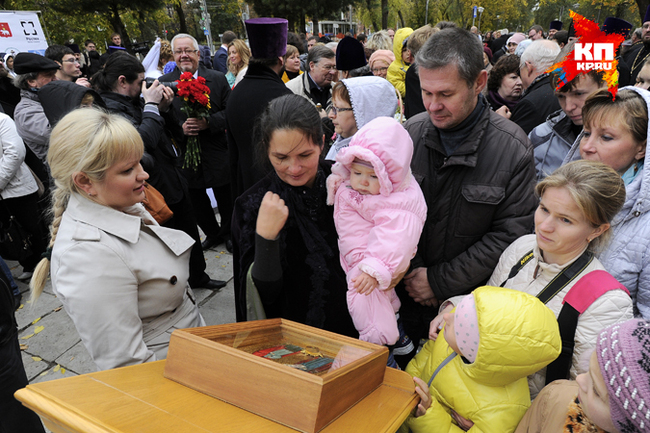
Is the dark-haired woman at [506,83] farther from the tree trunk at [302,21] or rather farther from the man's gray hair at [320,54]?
the tree trunk at [302,21]

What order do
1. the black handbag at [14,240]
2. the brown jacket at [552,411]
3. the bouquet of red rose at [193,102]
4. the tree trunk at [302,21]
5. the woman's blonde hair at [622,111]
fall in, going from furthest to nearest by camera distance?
1. the tree trunk at [302,21]
2. the black handbag at [14,240]
3. the bouquet of red rose at [193,102]
4. the woman's blonde hair at [622,111]
5. the brown jacket at [552,411]

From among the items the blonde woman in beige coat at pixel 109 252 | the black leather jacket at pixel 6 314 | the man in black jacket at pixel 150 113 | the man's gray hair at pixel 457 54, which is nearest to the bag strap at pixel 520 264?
the man's gray hair at pixel 457 54

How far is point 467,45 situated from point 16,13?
1246 centimetres

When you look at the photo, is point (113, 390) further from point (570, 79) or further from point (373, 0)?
point (373, 0)

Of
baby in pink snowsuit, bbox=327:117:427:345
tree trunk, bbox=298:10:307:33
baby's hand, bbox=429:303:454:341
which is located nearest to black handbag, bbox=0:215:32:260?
baby in pink snowsuit, bbox=327:117:427:345

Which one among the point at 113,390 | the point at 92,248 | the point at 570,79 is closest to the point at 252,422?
the point at 113,390

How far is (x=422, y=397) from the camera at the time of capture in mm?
1353

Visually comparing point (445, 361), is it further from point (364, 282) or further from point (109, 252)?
point (109, 252)

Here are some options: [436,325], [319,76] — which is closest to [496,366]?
[436,325]

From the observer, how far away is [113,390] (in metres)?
0.88

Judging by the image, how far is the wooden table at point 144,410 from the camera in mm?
→ 765

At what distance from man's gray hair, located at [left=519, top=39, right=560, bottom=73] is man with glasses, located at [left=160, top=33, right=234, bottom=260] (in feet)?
11.5

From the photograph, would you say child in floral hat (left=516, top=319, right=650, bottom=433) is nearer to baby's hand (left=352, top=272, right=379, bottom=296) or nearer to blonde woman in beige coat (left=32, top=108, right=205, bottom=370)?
baby's hand (left=352, top=272, right=379, bottom=296)

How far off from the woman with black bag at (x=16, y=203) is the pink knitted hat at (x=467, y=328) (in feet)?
14.9
